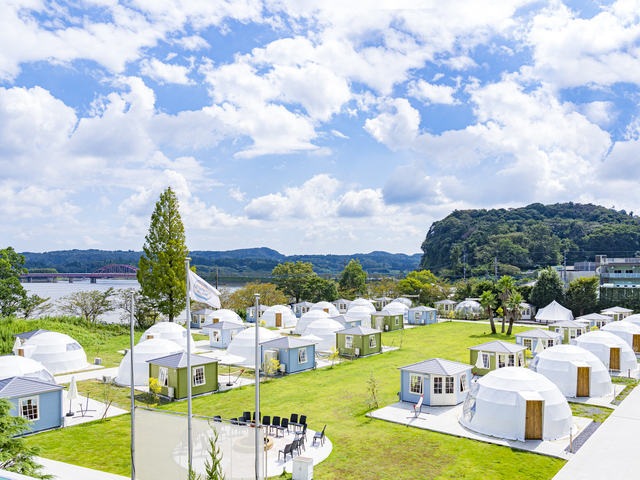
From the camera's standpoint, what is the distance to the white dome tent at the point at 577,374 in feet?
82.7

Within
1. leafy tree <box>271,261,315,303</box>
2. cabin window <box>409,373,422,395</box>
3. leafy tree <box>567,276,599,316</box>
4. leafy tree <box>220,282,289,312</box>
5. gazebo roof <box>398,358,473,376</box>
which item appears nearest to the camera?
gazebo roof <box>398,358,473,376</box>

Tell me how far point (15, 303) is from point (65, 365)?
1828cm

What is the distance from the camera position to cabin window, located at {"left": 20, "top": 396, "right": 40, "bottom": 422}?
63.3 feet

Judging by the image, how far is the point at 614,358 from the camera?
31922mm

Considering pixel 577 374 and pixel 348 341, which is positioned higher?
pixel 577 374

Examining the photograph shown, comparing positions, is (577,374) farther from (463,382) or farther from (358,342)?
(358,342)

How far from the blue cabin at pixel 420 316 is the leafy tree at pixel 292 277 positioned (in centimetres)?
2022

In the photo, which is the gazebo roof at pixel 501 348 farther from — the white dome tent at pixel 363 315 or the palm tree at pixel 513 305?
the white dome tent at pixel 363 315

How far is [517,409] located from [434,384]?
4958 millimetres

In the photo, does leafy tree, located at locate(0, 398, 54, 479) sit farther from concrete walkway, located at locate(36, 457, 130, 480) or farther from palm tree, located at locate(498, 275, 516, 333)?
palm tree, located at locate(498, 275, 516, 333)

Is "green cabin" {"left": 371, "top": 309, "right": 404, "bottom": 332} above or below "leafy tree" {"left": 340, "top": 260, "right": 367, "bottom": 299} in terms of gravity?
below

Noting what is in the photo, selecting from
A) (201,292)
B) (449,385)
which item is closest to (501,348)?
(449,385)

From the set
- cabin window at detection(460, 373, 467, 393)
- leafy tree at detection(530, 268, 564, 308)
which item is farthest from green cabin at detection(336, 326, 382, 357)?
leafy tree at detection(530, 268, 564, 308)

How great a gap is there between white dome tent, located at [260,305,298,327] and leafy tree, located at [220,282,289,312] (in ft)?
19.7
